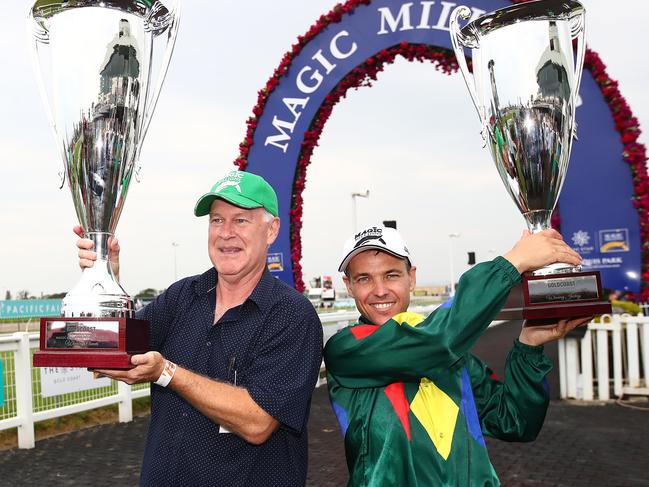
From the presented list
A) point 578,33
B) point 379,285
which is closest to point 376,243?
point 379,285

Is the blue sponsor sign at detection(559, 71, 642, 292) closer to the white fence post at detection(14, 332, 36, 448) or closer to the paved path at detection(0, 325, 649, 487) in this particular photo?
the paved path at detection(0, 325, 649, 487)

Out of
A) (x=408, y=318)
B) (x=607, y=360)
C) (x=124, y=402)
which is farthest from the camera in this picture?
(x=607, y=360)

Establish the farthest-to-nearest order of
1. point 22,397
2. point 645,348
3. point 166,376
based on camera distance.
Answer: point 645,348, point 22,397, point 166,376

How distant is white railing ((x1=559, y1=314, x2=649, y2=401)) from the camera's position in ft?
27.8

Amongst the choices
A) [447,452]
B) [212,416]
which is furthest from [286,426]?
[447,452]

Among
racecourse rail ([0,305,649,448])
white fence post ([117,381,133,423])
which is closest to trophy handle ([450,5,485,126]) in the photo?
racecourse rail ([0,305,649,448])

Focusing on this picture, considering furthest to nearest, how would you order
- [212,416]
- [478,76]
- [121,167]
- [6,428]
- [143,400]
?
[143,400] < [6,428] < [478,76] < [121,167] < [212,416]

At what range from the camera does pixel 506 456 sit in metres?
6.02

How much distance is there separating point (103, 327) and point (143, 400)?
770 centimetres

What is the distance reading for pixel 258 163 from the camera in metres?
8.33

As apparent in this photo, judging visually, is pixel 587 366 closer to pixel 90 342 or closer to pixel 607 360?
pixel 607 360

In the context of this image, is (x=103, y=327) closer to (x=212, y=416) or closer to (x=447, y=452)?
(x=212, y=416)

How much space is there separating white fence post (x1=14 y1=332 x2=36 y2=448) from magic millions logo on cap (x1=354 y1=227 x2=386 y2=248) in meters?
5.87

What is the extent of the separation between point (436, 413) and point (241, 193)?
974 millimetres
